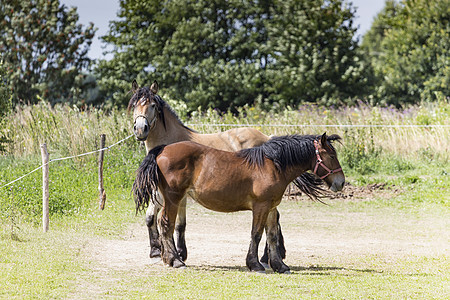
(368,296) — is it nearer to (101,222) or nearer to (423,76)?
(101,222)

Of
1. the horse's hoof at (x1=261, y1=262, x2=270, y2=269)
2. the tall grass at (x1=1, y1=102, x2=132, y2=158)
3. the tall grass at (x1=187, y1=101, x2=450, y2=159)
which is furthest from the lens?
the tall grass at (x1=187, y1=101, x2=450, y2=159)

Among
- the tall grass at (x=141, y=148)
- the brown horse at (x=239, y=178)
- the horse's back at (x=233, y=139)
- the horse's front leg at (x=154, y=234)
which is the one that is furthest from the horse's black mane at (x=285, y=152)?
the tall grass at (x=141, y=148)

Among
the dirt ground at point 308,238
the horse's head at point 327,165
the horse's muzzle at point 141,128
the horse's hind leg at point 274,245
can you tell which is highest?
the horse's muzzle at point 141,128

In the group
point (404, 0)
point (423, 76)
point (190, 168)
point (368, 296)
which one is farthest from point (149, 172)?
point (404, 0)

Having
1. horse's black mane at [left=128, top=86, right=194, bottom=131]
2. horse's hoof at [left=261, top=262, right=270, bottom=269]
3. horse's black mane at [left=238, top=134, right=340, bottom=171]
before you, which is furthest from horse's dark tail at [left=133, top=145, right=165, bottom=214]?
horse's hoof at [left=261, top=262, right=270, bottom=269]

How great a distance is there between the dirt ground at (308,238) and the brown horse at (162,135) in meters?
0.38

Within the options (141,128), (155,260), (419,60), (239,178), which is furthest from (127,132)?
(419,60)

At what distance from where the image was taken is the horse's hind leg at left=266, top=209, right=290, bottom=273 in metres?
7.92

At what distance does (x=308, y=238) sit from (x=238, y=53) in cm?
2091

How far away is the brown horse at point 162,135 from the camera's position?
8.66m

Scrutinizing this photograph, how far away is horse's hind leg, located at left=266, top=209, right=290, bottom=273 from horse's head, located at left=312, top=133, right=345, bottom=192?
0.80m

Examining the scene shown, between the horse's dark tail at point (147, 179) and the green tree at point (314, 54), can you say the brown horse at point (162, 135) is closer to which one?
the horse's dark tail at point (147, 179)

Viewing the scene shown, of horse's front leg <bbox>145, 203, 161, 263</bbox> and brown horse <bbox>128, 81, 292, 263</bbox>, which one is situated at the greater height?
brown horse <bbox>128, 81, 292, 263</bbox>

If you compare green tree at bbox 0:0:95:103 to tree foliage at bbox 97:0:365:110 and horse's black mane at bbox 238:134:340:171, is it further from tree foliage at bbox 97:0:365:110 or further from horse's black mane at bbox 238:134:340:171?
horse's black mane at bbox 238:134:340:171
